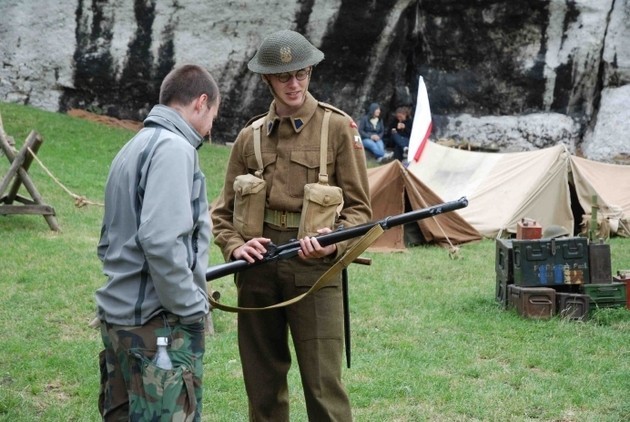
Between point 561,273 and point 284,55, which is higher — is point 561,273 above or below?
below

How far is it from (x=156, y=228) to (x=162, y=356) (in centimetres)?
53

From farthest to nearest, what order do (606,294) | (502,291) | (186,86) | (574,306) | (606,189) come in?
(606,189), (502,291), (606,294), (574,306), (186,86)

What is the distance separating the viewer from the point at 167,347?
370cm

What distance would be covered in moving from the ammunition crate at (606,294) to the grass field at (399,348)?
4.8 inches

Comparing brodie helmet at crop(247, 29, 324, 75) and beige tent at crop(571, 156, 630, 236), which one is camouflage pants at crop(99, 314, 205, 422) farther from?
beige tent at crop(571, 156, 630, 236)

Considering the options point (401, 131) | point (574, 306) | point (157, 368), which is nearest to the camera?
point (157, 368)

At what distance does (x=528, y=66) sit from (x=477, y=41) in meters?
1.27

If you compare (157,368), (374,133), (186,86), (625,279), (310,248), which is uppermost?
(186,86)

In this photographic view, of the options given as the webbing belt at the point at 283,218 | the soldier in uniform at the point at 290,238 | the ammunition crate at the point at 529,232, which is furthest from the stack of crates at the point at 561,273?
the webbing belt at the point at 283,218

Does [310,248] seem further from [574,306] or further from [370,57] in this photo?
[370,57]

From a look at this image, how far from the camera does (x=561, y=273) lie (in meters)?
8.45

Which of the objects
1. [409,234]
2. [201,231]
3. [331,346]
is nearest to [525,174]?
[409,234]

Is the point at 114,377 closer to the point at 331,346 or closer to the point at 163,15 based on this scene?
the point at 331,346

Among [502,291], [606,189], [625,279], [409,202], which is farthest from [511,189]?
[625,279]
